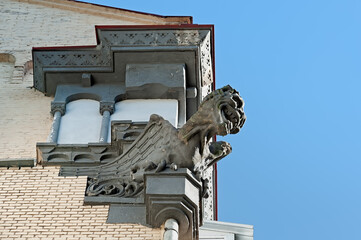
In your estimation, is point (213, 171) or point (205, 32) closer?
point (205, 32)

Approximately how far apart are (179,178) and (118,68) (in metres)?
3.93

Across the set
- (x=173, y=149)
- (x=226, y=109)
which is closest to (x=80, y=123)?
(x=173, y=149)

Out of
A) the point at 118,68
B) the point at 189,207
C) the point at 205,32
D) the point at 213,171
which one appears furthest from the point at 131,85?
the point at 189,207

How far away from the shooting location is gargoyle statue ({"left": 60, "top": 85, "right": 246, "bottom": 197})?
42.1 feet

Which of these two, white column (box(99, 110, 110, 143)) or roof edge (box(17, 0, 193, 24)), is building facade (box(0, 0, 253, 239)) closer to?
roof edge (box(17, 0, 193, 24))

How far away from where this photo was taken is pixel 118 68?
639 inches

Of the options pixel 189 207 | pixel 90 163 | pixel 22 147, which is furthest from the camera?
pixel 22 147

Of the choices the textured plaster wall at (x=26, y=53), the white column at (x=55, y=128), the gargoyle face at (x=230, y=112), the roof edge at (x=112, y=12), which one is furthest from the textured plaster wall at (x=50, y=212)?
the roof edge at (x=112, y=12)

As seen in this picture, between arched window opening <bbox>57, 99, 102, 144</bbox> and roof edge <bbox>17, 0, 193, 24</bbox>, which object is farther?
roof edge <bbox>17, 0, 193, 24</bbox>

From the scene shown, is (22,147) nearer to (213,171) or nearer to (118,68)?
(118,68)

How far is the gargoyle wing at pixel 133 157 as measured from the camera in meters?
13.5

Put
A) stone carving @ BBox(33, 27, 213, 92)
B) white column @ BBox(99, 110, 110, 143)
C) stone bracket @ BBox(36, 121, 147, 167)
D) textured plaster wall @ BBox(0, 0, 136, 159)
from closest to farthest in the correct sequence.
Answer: stone bracket @ BBox(36, 121, 147, 167) < white column @ BBox(99, 110, 110, 143) < textured plaster wall @ BBox(0, 0, 136, 159) < stone carving @ BBox(33, 27, 213, 92)

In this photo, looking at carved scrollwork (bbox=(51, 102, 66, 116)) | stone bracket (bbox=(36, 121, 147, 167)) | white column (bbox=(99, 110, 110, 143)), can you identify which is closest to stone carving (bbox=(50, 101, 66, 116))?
carved scrollwork (bbox=(51, 102, 66, 116))

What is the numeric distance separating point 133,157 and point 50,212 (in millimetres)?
1458
